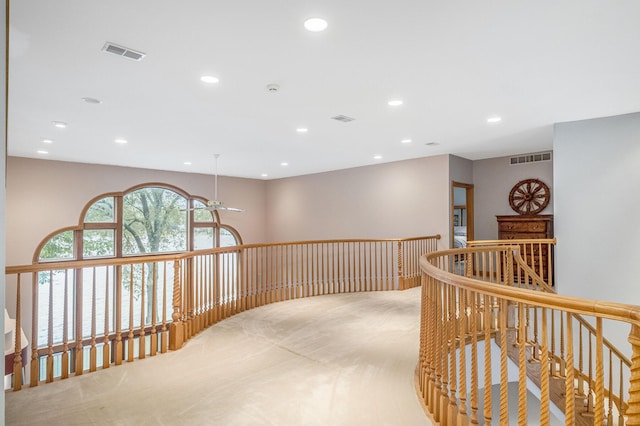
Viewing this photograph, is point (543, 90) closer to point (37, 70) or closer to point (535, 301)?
point (535, 301)

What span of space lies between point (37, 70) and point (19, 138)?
339 centimetres

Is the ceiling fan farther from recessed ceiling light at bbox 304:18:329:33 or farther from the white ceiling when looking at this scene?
recessed ceiling light at bbox 304:18:329:33

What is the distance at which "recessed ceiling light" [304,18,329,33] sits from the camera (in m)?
2.53

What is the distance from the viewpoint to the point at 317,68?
130 inches

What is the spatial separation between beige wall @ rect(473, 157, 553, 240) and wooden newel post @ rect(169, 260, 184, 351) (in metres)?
7.12

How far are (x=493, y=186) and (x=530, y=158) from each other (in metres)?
0.97

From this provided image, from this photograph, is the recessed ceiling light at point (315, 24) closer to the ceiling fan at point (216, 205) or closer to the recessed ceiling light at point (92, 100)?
the recessed ceiling light at point (92, 100)

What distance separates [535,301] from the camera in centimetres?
156

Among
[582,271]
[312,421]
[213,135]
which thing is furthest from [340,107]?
[582,271]

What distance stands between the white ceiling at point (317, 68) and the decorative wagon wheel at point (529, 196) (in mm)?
2007

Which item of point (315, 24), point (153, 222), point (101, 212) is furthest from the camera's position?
point (153, 222)

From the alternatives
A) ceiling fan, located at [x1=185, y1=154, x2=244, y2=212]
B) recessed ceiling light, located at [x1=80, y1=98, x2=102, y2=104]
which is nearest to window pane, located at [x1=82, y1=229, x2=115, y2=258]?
ceiling fan, located at [x1=185, y1=154, x2=244, y2=212]

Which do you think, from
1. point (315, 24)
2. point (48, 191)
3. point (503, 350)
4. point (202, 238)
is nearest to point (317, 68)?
point (315, 24)

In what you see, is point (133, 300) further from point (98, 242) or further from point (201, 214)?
point (201, 214)
